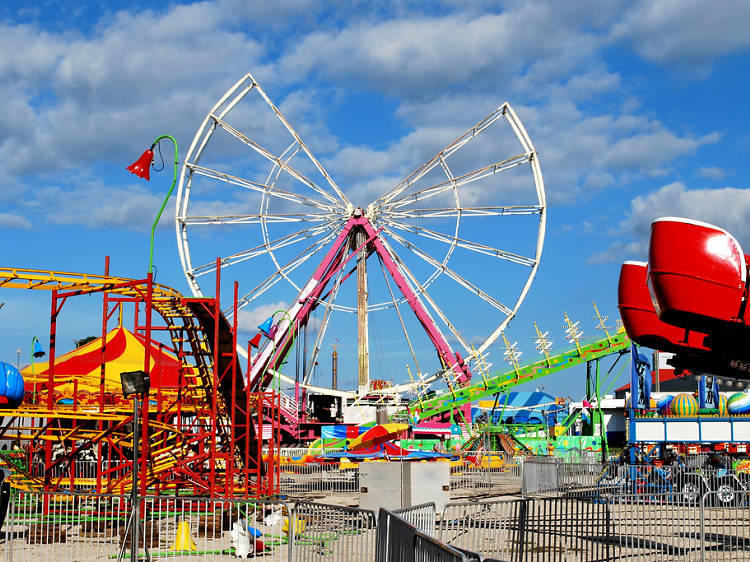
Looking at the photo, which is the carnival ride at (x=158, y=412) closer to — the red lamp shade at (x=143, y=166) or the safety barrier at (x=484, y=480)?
the red lamp shade at (x=143, y=166)

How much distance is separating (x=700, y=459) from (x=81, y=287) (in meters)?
17.4

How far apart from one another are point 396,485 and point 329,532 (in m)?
7.62

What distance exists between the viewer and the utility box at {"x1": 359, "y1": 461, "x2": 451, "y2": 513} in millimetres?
18344

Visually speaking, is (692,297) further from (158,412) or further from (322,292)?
(322,292)

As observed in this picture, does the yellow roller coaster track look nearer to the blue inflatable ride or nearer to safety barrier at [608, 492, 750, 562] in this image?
the blue inflatable ride

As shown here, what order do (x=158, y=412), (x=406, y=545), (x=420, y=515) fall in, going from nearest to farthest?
(x=406, y=545) → (x=420, y=515) → (x=158, y=412)

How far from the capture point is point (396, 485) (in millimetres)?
18297

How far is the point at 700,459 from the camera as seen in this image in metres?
26.7

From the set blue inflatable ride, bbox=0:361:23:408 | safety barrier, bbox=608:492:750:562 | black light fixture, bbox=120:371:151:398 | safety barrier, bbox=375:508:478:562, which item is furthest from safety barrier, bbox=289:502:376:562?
blue inflatable ride, bbox=0:361:23:408

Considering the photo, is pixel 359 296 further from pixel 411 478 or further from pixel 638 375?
pixel 411 478

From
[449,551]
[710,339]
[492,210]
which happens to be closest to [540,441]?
[492,210]

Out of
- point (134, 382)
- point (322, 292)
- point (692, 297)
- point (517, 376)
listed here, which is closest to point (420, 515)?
point (134, 382)

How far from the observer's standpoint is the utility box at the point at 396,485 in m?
18.3

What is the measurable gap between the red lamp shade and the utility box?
7.59m
